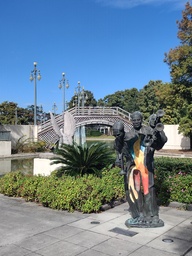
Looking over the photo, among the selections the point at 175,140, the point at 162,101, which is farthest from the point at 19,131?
the point at 175,140

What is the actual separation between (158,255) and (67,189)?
10.2 ft

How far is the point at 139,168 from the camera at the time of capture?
5.52m

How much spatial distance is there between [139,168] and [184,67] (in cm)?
2203

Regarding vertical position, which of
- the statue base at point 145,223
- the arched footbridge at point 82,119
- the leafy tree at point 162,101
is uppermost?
the leafy tree at point 162,101

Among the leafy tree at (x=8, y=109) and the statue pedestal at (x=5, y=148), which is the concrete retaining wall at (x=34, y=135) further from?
the leafy tree at (x=8, y=109)

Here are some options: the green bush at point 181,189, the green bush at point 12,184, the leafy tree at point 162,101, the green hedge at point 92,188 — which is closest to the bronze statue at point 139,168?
the green hedge at point 92,188

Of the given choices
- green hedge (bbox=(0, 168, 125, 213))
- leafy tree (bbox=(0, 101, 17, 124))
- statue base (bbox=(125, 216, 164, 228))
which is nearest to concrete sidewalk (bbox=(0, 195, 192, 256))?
statue base (bbox=(125, 216, 164, 228))

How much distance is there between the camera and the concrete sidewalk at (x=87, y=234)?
14.4 feet

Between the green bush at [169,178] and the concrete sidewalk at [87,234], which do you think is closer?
the concrete sidewalk at [87,234]

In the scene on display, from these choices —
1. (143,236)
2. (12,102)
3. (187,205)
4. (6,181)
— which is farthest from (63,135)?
(12,102)

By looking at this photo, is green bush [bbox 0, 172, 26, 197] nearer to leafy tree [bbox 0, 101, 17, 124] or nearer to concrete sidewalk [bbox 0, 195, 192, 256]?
concrete sidewalk [bbox 0, 195, 192, 256]

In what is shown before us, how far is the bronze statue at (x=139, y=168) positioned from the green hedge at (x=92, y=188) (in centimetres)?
128

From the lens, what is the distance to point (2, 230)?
17.6 ft

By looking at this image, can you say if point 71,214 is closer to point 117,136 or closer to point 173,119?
point 117,136
